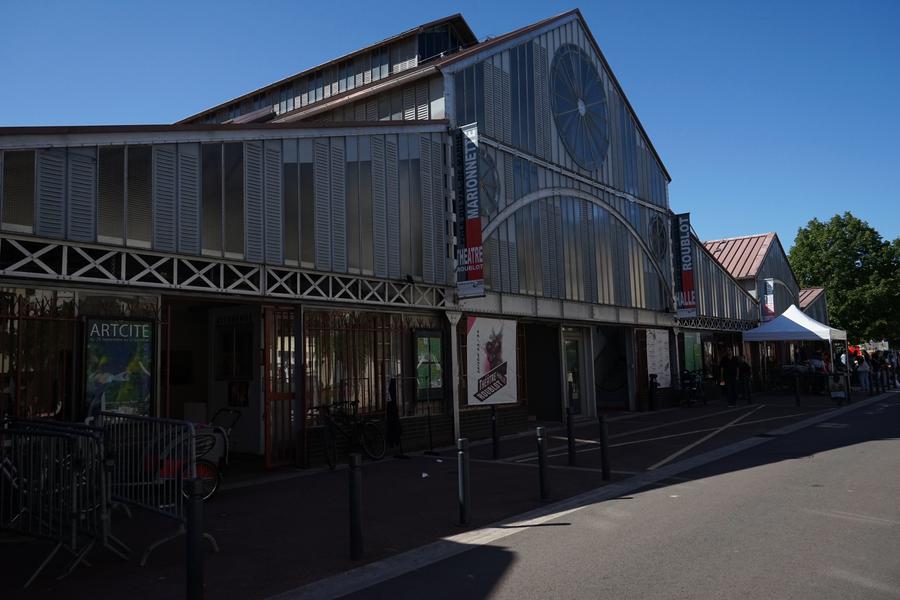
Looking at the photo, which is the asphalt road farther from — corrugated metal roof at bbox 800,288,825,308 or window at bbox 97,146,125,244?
corrugated metal roof at bbox 800,288,825,308

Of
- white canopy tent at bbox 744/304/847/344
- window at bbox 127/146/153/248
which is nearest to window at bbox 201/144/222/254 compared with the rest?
window at bbox 127/146/153/248

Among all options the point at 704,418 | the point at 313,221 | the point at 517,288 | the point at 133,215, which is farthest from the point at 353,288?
the point at 704,418

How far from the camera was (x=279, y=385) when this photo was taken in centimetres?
1285

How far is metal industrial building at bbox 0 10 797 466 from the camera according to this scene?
9758 mm

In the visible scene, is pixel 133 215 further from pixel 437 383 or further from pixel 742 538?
pixel 742 538

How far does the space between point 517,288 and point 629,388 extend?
8648 millimetres

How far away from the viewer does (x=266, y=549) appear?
7.25 m

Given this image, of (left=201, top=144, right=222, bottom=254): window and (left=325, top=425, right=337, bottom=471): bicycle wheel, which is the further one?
(left=325, top=425, right=337, bottom=471): bicycle wheel

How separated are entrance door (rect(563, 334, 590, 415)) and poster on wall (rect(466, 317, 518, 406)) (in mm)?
4147

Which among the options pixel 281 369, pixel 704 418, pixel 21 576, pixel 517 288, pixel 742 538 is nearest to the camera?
pixel 21 576

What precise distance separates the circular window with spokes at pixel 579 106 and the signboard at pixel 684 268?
20.7 ft

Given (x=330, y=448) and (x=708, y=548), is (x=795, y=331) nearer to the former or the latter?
(x=330, y=448)

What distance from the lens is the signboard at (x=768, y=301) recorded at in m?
38.1

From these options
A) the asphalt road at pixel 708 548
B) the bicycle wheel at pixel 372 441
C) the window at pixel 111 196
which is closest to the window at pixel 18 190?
the window at pixel 111 196
